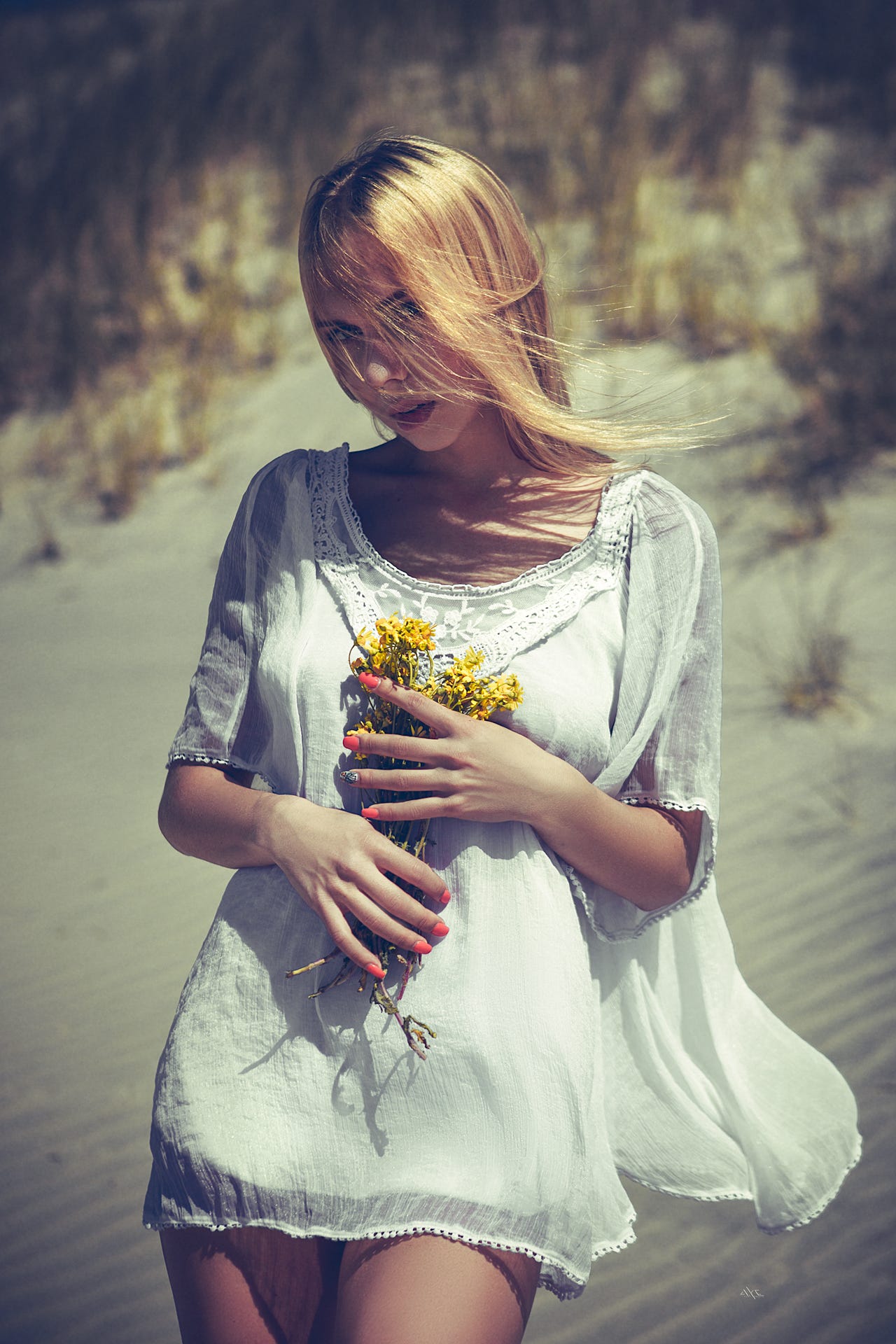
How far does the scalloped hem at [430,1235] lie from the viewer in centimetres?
139

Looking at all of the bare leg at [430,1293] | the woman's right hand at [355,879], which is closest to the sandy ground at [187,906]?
the bare leg at [430,1293]

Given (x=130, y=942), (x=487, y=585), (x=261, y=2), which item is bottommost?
(x=130, y=942)

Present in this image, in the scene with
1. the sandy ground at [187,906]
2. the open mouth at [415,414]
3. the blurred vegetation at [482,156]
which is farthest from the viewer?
the blurred vegetation at [482,156]

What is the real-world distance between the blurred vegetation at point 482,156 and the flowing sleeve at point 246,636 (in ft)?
16.9

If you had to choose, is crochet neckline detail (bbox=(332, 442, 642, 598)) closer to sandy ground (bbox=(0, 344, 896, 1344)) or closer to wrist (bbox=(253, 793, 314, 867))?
wrist (bbox=(253, 793, 314, 867))

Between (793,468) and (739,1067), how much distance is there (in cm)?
553

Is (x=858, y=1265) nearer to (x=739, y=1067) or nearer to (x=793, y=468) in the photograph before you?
(x=739, y=1067)

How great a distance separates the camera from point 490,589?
166 centimetres

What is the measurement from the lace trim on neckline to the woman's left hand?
0.41 feet

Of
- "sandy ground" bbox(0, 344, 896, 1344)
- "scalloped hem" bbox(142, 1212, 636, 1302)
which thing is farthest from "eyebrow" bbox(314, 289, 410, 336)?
"sandy ground" bbox(0, 344, 896, 1344)

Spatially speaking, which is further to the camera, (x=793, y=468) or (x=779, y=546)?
(x=793, y=468)

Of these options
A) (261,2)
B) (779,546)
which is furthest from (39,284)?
(779,546)

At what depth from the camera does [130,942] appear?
423 centimetres

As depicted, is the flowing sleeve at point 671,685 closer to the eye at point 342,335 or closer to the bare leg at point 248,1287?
the eye at point 342,335
